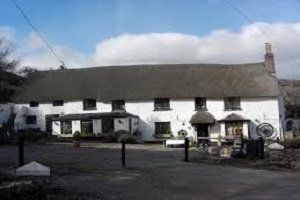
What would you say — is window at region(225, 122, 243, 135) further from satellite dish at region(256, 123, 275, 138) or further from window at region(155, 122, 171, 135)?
window at region(155, 122, 171, 135)

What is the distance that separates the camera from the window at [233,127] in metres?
60.3

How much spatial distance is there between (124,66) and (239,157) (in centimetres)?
3934

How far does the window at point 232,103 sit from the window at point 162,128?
662 cm

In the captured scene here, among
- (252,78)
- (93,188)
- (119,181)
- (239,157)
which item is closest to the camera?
(93,188)

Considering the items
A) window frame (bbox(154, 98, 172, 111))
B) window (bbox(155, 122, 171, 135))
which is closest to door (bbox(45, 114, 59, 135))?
window frame (bbox(154, 98, 172, 111))

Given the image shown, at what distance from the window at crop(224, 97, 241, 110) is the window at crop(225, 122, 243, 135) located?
176cm

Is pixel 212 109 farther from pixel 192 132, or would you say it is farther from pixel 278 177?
pixel 278 177

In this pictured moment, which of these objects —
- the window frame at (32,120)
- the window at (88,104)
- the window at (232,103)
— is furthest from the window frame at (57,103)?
the window at (232,103)

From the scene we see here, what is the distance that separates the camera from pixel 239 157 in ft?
105

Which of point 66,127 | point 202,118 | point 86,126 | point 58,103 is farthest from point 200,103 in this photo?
point 58,103

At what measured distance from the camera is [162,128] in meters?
62.1

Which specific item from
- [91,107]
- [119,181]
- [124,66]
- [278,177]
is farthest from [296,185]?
[124,66]

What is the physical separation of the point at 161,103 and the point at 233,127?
834 centimetres

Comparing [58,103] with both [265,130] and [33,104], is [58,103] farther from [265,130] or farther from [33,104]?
[265,130]
